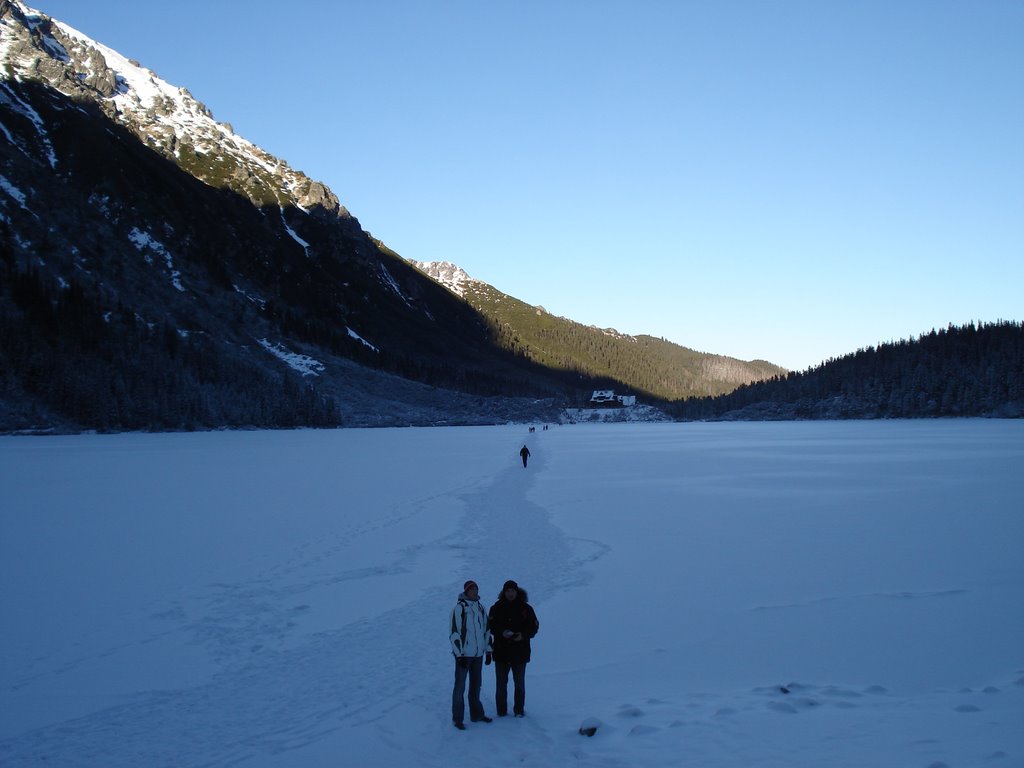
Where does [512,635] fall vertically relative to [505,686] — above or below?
above

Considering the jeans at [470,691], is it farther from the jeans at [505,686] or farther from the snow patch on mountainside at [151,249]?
the snow patch on mountainside at [151,249]

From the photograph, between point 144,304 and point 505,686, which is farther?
point 144,304

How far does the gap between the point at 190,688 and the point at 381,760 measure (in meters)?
3.46

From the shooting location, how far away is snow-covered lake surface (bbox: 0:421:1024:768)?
7.31m

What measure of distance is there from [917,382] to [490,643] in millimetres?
142118

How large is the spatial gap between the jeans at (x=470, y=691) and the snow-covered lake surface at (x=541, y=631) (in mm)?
281

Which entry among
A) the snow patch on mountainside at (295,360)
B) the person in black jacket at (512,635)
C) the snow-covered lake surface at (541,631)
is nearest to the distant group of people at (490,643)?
the person in black jacket at (512,635)

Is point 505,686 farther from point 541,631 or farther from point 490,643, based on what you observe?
point 541,631

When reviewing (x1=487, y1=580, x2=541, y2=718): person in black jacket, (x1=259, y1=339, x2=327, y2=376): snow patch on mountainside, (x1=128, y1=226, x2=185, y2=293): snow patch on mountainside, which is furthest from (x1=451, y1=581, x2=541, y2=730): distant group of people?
(x1=128, y1=226, x2=185, y2=293): snow patch on mountainside

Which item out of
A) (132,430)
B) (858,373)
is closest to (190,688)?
(132,430)

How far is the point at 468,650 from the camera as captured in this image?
313 inches

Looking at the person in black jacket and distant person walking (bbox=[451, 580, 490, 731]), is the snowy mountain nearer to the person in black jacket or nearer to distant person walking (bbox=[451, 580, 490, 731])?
distant person walking (bbox=[451, 580, 490, 731])

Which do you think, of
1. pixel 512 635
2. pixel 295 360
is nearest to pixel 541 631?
pixel 512 635

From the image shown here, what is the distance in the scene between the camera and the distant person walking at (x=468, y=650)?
312 inches
